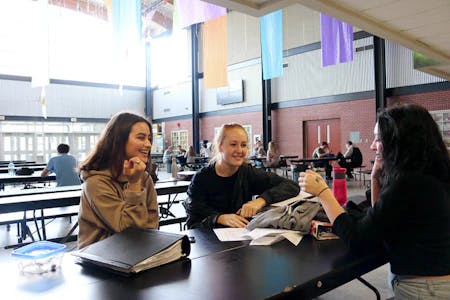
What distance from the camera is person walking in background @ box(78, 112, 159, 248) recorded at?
1.57 meters

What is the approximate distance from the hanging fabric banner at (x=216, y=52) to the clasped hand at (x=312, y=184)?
293 inches

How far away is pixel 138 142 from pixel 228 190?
70 cm

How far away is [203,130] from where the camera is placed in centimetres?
1769

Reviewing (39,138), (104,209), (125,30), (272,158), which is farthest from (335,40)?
(39,138)

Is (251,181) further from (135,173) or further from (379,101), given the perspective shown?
(379,101)

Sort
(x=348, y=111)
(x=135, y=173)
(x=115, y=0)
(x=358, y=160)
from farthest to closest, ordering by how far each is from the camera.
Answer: (x=348, y=111)
(x=358, y=160)
(x=115, y=0)
(x=135, y=173)

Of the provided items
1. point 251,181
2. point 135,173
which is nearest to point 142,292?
point 135,173

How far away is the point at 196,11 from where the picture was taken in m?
7.36

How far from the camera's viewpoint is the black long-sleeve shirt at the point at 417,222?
124 centimetres

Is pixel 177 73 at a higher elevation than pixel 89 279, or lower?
higher

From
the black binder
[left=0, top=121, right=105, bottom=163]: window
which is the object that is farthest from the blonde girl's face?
[left=0, top=121, right=105, bottom=163]: window

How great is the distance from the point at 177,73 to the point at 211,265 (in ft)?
59.6

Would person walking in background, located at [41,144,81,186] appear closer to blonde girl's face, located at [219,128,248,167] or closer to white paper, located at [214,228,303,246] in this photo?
blonde girl's face, located at [219,128,248,167]

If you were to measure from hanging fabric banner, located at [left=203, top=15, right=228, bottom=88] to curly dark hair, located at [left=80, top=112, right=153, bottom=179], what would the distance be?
23.4 ft
